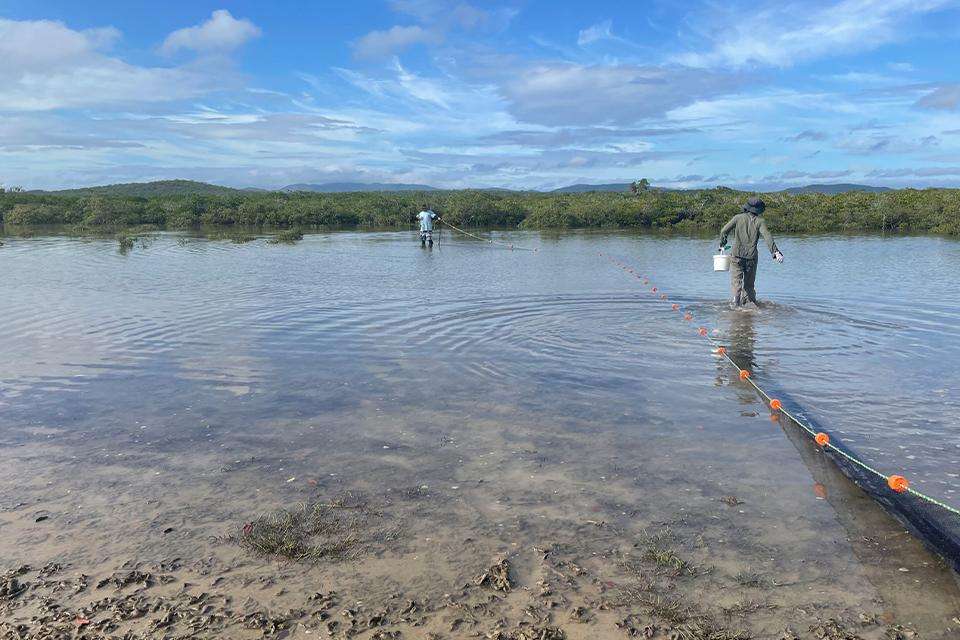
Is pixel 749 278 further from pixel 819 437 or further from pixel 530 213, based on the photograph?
pixel 530 213

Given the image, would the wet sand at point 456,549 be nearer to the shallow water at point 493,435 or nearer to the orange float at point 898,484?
the shallow water at point 493,435

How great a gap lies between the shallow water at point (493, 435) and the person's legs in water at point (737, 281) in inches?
13.8

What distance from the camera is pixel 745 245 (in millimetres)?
13047

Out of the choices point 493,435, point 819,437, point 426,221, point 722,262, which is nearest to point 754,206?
point 722,262

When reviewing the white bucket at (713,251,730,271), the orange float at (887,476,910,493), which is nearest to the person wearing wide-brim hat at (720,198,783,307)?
the white bucket at (713,251,730,271)

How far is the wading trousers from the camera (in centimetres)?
1327

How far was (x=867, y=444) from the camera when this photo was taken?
6.37m

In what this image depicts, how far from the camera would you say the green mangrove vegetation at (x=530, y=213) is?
140 feet

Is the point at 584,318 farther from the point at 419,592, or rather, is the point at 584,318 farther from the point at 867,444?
the point at 419,592

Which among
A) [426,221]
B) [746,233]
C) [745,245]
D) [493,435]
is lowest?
[493,435]

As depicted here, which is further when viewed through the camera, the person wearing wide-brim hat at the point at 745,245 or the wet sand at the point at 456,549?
the person wearing wide-brim hat at the point at 745,245

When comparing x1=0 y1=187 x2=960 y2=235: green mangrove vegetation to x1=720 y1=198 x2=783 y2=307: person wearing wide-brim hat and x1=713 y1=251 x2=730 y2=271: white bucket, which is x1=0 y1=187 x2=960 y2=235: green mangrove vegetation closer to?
x1=713 y1=251 x2=730 y2=271: white bucket

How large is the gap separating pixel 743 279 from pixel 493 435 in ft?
27.8

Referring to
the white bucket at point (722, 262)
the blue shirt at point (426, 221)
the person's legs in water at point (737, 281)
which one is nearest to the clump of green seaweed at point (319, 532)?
the person's legs in water at point (737, 281)
